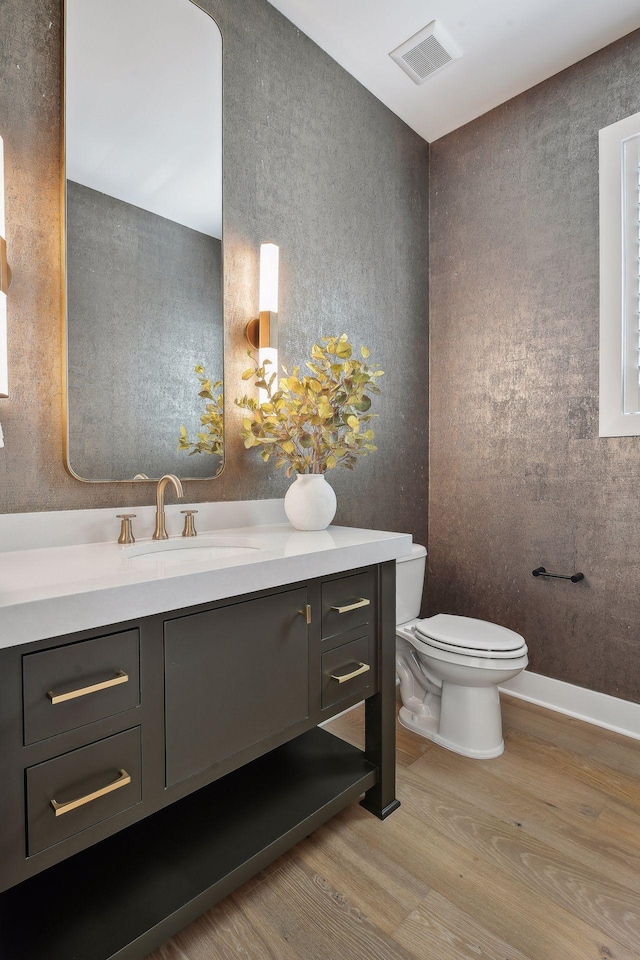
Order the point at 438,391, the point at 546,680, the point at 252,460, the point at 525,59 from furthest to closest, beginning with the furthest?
the point at 438,391 < the point at 546,680 < the point at 525,59 < the point at 252,460

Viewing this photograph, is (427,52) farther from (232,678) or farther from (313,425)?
(232,678)

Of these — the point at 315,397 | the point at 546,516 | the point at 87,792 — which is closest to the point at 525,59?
the point at 315,397

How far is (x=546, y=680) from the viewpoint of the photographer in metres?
2.26

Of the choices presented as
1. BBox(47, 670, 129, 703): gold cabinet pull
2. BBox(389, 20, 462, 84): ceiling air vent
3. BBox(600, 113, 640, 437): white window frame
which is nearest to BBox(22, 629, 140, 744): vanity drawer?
BBox(47, 670, 129, 703): gold cabinet pull

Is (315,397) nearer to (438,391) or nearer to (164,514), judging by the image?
(164,514)

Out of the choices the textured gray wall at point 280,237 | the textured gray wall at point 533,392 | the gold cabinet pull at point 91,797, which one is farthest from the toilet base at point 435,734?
the gold cabinet pull at point 91,797

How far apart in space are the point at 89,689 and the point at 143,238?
125 centimetres

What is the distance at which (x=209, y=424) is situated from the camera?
5.56 ft

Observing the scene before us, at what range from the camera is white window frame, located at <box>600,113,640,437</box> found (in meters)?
2.02

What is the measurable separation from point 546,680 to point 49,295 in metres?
2.35

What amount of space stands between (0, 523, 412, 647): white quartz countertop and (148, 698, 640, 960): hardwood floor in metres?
0.78

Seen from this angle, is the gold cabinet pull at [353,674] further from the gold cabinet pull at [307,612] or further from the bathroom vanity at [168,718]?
the gold cabinet pull at [307,612]

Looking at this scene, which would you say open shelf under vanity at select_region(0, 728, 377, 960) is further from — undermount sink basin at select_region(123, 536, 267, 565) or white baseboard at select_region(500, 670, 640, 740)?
white baseboard at select_region(500, 670, 640, 740)

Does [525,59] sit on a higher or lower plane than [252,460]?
higher
